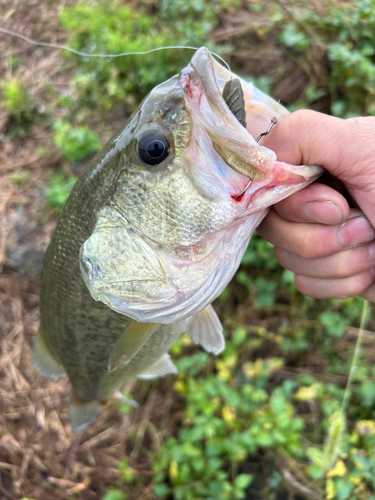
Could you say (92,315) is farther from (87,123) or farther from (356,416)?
(87,123)

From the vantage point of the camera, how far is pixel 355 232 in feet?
3.71

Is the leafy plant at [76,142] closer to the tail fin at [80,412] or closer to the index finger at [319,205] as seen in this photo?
the tail fin at [80,412]

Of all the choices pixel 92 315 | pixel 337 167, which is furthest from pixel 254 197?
pixel 92 315

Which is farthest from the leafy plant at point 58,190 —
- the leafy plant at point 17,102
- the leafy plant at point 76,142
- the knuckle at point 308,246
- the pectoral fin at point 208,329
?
the knuckle at point 308,246

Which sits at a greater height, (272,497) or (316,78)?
(316,78)

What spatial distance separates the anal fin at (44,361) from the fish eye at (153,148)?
1037 millimetres

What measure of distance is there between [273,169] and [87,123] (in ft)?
8.98

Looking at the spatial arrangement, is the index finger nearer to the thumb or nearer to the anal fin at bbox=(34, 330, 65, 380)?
the thumb

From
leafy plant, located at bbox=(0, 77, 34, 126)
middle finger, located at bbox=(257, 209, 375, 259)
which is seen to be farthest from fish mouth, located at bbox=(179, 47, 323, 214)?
leafy plant, located at bbox=(0, 77, 34, 126)

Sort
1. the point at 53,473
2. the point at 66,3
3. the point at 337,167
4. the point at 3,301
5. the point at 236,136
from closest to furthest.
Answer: the point at 236,136 < the point at 337,167 < the point at 53,473 < the point at 3,301 < the point at 66,3

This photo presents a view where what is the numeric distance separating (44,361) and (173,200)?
108cm

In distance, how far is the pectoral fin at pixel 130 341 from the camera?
1.16 m

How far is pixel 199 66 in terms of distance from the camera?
88cm

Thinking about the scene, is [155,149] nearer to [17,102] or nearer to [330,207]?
[330,207]
